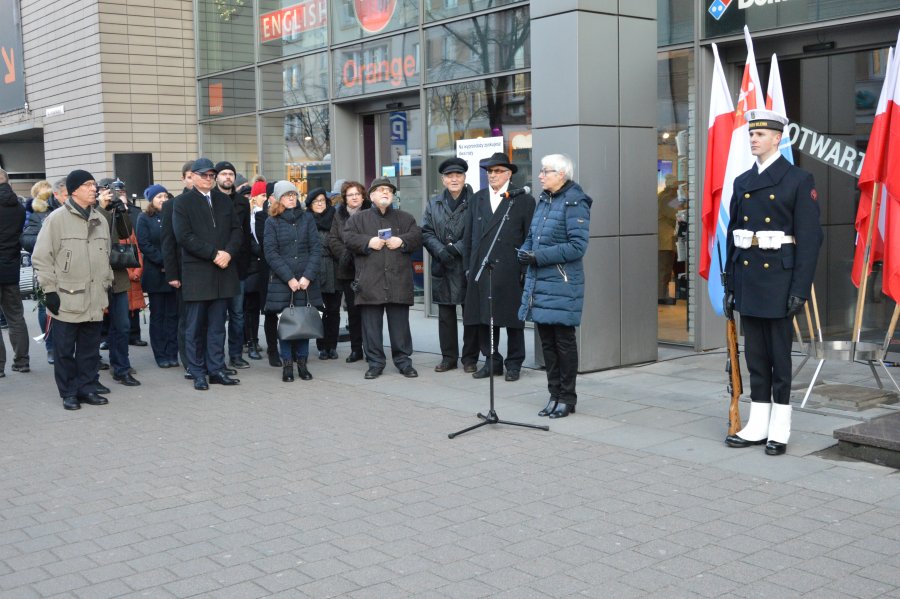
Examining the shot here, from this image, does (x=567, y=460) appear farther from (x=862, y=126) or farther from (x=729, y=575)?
(x=862, y=126)

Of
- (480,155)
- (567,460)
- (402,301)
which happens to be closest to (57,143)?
(480,155)

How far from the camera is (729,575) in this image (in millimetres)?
4414

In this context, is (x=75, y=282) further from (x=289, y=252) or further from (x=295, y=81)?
(x=295, y=81)

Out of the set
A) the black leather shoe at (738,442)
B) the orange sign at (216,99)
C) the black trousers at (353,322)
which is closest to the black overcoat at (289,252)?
the black trousers at (353,322)

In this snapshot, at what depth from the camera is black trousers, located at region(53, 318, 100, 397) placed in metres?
8.52

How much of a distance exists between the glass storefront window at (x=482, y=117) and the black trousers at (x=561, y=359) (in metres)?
4.83

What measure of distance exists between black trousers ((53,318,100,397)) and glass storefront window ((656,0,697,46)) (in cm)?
629

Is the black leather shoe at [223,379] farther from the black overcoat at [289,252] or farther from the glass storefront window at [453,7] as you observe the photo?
the glass storefront window at [453,7]

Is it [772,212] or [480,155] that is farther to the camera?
[480,155]

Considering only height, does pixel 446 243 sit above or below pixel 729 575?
above

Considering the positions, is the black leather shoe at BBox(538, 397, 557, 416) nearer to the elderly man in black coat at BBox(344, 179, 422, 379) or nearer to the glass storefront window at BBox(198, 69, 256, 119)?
the elderly man in black coat at BBox(344, 179, 422, 379)

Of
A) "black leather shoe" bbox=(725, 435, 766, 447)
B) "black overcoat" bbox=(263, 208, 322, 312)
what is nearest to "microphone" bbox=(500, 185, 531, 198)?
"black overcoat" bbox=(263, 208, 322, 312)

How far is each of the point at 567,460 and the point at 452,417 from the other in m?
1.51

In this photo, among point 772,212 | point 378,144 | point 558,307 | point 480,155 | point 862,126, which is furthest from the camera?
point 378,144
